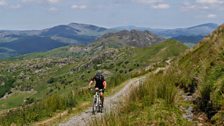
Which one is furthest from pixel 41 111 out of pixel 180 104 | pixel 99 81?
pixel 180 104

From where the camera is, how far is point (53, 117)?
91.5ft

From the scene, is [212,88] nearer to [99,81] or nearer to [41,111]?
[99,81]

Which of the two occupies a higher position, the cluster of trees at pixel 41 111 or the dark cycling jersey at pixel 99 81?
the dark cycling jersey at pixel 99 81

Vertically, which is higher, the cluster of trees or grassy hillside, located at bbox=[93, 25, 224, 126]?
grassy hillside, located at bbox=[93, 25, 224, 126]

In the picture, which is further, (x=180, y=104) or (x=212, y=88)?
(x=180, y=104)

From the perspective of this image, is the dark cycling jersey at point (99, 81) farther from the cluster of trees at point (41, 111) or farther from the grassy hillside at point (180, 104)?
the cluster of trees at point (41, 111)

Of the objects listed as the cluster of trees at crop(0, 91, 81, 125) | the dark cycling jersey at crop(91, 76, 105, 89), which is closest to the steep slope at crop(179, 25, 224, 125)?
the dark cycling jersey at crop(91, 76, 105, 89)

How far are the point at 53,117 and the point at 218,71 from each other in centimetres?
1347

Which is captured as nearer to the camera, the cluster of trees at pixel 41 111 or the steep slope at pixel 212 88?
the steep slope at pixel 212 88

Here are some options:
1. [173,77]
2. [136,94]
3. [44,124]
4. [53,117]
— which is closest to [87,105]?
[53,117]

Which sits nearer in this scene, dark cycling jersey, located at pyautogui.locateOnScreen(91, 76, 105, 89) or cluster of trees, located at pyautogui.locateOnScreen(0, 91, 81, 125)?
dark cycling jersey, located at pyautogui.locateOnScreen(91, 76, 105, 89)

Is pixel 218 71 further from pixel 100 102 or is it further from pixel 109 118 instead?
pixel 100 102

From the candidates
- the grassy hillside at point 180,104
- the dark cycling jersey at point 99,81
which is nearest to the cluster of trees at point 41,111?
the dark cycling jersey at point 99,81

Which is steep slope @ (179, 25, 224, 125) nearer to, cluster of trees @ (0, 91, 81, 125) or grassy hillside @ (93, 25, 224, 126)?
grassy hillside @ (93, 25, 224, 126)
